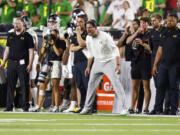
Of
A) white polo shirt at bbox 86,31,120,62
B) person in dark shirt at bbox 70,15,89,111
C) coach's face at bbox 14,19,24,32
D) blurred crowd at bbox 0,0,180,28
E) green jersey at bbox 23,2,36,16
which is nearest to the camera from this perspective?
white polo shirt at bbox 86,31,120,62

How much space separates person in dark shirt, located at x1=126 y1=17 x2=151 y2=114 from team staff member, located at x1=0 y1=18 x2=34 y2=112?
78.8 inches

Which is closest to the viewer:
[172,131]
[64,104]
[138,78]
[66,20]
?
[172,131]

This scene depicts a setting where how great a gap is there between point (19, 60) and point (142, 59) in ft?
7.83

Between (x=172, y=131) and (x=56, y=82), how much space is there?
5328 mm

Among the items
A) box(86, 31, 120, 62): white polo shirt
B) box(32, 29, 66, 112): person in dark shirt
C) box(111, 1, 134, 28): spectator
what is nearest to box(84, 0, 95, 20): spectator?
box(111, 1, 134, 28): spectator

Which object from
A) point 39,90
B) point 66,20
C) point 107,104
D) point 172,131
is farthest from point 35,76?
point 172,131

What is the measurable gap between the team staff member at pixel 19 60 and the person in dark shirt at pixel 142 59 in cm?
200

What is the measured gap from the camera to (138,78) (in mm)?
10750

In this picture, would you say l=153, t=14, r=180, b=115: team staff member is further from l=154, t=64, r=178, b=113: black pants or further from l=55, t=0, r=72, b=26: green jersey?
l=55, t=0, r=72, b=26: green jersey

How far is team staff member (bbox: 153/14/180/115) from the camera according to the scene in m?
10.2

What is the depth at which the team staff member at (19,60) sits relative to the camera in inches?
435

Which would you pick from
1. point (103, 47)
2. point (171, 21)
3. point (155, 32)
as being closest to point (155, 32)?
point (155, 32)

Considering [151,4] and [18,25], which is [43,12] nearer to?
[151,4]

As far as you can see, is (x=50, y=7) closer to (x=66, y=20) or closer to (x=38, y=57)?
(x=66, y=20)
